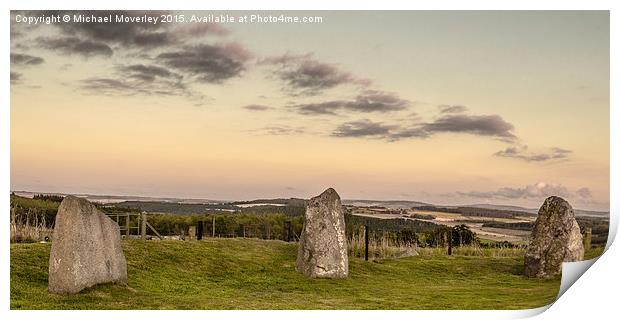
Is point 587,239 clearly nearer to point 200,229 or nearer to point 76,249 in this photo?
point 200,229

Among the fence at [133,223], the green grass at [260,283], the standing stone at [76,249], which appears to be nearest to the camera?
the standing stone at [76,249]

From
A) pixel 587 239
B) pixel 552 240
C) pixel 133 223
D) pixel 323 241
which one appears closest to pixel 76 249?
pixel 133 223

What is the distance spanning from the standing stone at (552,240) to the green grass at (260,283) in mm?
390

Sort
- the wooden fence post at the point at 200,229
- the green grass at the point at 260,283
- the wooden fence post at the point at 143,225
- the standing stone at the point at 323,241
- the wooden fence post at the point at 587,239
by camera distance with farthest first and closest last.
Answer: the wooden fence post at the point at 200,229
the wooden fence post at the point at 143,225
the standing stone at the point at 323,241
the wooden fence post at the point at 587,239
the green grass at the point at 260,283

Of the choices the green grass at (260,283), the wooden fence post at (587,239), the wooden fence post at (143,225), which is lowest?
the green grass at (260,283)

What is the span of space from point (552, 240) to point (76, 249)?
11.6 metres

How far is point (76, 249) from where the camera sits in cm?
1375

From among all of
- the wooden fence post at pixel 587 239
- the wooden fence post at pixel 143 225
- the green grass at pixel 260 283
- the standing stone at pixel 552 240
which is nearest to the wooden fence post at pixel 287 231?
the green grass at pixel 260 283

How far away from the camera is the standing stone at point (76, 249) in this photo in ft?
44.9

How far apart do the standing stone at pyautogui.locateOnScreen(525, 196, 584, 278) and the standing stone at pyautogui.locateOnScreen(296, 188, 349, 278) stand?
195 inches

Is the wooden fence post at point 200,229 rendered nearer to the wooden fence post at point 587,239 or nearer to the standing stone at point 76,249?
the standing stone at point 76,249

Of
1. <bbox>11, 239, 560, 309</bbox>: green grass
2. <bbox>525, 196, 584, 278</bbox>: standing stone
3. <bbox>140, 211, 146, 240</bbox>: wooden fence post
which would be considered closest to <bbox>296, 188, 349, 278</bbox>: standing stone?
<bbox>11, 239, 560, 309</bbox>: green grass

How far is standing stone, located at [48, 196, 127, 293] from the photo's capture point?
44.9 feet
